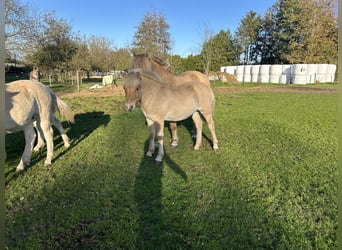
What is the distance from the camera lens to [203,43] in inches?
1107

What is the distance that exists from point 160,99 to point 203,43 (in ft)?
83.4

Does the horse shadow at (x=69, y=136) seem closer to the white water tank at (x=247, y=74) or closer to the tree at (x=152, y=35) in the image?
the tree at (x=152, y=35)

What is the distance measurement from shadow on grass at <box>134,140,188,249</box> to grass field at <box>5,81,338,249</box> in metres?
0.01

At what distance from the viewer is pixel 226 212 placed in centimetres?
307

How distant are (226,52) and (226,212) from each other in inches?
2021

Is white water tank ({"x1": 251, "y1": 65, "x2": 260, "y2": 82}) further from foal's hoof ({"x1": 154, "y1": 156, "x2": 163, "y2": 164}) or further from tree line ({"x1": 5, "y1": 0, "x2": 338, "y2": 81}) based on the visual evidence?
foal's hoof ({"x1": 154, "y1": 156, "x2": 163, "y2": 164})

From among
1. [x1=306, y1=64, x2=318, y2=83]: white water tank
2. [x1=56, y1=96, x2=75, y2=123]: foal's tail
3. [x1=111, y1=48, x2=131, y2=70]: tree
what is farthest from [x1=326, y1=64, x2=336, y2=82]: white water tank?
[x1=56, y1=96, x2=75, y2=123]: foal's tail

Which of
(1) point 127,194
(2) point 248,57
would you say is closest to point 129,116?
(1) point 127,194

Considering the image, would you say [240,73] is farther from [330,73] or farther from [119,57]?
[119,57]

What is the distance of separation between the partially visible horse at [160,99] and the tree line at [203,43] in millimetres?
17111

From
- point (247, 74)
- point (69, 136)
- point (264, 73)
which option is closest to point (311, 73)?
point (264, 73)

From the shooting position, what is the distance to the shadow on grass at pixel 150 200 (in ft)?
8.56

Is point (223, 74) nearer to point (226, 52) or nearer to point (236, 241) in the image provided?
→ point (226, 52)

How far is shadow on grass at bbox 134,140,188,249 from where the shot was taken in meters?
2.61
